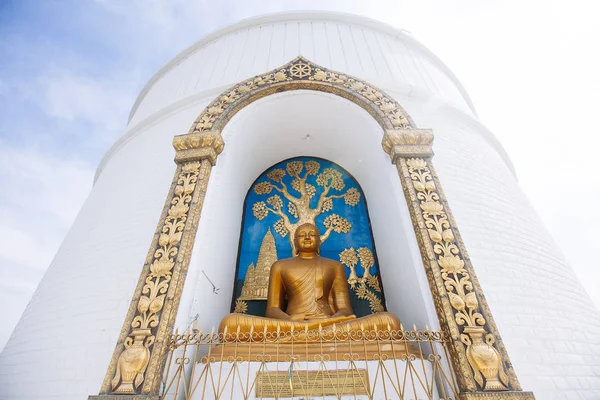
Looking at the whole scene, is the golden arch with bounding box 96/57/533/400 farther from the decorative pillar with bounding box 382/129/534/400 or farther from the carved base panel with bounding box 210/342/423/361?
the carved base panel with bounding box 210/342/423/361

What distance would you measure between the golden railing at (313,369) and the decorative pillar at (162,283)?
16 cm

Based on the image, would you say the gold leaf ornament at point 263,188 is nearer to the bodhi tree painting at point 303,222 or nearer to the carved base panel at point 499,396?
the bodhi tree painting at point 303,222

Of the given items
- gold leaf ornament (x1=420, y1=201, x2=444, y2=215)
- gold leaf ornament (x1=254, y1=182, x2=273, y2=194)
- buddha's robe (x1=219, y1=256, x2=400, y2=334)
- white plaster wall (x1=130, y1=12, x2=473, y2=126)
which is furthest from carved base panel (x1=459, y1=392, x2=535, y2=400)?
white plaster wall (x1=130, y1=12, x2=473, y2=126)

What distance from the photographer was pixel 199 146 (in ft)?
13.4

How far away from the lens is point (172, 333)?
2.76m

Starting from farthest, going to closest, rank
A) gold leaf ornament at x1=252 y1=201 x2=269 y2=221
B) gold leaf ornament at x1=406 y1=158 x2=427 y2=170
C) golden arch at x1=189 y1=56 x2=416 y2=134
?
gold leaf ornament at x1=252 y1=201 x2=269 y2=221 < golden arch at x1=189 y1=56 x2=416 y2=134 < gold leaf ornament at x1=406 y1=158 x2=427 y2=170

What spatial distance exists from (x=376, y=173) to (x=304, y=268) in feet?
5.86

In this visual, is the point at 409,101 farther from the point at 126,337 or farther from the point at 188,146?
the point at 126,337

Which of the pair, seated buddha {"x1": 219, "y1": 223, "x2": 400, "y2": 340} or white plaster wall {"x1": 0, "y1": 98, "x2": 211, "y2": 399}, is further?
seated buddha {"x1": 219, "y1": 223, "x2": 400, "y2": 340}

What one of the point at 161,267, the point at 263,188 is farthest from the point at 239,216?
the point at 161,267

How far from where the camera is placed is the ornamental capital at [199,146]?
4.00 m

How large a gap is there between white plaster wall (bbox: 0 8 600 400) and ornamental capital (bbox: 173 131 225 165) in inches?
9.2

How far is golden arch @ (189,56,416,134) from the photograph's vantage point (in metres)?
4.40

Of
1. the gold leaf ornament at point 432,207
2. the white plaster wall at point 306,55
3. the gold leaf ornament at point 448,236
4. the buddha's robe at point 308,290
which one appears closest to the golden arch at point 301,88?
the white plaster wall at point 306,55
